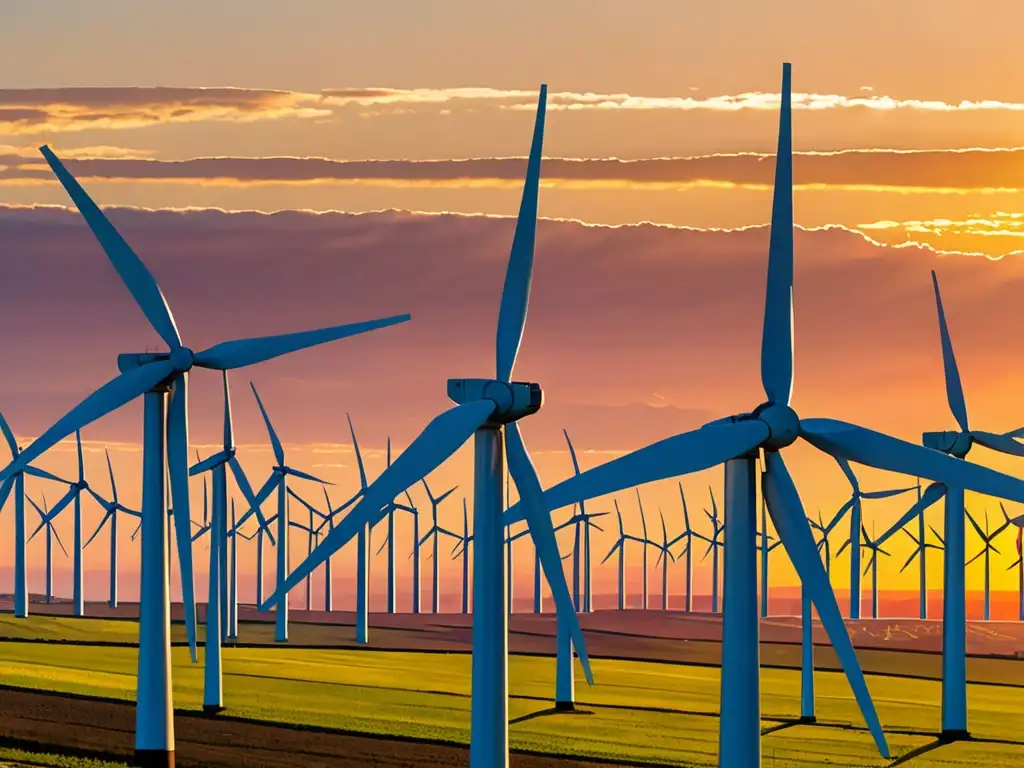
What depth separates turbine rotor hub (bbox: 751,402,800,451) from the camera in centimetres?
4441

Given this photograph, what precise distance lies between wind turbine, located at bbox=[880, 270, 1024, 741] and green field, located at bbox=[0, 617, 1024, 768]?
1.97 meters

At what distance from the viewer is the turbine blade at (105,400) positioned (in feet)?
182

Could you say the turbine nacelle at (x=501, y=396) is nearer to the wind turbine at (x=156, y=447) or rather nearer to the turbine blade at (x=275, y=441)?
the wind turbine at (x=156, y=447)

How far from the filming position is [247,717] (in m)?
79.3

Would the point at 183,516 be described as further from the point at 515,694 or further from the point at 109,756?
the point at 515,694

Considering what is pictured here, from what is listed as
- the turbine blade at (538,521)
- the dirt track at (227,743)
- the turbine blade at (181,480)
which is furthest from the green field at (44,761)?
the turbine blade at (538,521)

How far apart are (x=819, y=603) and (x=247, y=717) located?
136ft

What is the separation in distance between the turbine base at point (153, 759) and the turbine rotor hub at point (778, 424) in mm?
25362

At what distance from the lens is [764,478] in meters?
45.7

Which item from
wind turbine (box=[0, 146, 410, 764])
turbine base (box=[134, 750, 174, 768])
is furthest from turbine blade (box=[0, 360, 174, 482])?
turbine base (box=[134, 750, 174, 768])

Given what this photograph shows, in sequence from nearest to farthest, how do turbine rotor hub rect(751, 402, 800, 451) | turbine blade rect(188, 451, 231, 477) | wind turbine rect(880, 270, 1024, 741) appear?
turbine rotor hub rect(751, 402, 800, 451) < wind turbine rect(880, 270, 1024, 741) < turbine blade rect(188, 451, 231, 477)

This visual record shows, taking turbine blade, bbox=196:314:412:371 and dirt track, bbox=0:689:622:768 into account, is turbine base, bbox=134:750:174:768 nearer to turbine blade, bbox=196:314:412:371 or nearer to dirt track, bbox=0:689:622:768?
dirt track, bbox=0:689:622:768

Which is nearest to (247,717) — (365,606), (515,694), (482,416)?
(515,694)

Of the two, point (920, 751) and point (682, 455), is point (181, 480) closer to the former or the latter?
point (682, 455)
